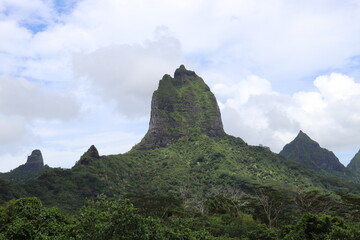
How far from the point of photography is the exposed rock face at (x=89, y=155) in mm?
148375

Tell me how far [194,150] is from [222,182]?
145 feet

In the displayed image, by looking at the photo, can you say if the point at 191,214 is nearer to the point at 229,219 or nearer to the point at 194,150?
the point at 229,219

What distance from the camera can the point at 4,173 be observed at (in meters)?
190

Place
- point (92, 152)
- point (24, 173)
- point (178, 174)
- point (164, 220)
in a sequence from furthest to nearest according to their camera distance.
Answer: point (24, 173), point (178, 174), point (92, 152), point (164, 220)

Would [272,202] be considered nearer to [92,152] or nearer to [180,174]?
[180,174]

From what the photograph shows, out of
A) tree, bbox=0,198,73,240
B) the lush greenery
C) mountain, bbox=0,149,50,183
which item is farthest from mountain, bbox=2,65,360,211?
tree, bbox=0,198,73,240

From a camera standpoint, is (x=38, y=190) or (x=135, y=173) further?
(x=135, y=173)

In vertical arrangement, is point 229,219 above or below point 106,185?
below

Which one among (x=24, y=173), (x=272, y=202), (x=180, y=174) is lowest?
(x=272, y=202)

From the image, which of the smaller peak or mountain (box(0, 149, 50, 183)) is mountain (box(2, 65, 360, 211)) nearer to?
the smaller peak

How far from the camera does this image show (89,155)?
504 feet

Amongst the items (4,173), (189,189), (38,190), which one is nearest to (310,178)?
(189,189)

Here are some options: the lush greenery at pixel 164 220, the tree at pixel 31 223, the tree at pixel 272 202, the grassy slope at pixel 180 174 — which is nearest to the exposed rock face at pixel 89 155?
the grassy slope at pixel 180 174

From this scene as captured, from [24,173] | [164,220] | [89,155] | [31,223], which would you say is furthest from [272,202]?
[24,173]
